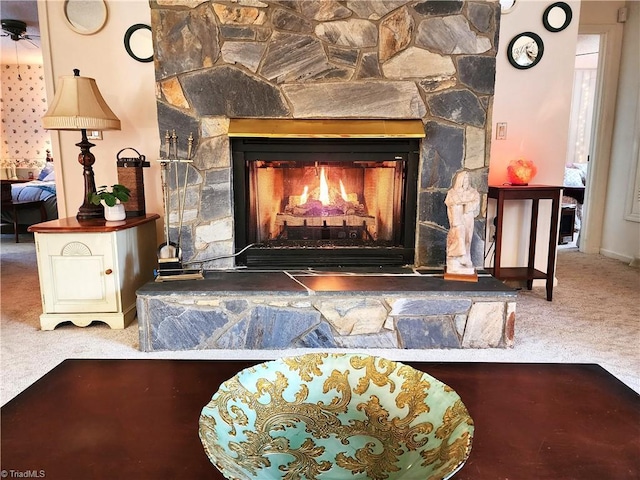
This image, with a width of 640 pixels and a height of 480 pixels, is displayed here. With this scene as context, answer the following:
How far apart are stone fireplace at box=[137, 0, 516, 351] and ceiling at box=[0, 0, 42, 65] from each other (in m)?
2.83

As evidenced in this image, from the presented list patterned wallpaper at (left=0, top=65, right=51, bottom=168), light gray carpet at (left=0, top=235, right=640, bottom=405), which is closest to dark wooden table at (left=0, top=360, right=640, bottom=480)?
light gray carpet at (left=0, top=235, right=640, bottom=405)

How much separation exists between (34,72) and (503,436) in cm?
889

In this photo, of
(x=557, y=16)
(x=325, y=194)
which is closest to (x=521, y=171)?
(x=557, y=16)

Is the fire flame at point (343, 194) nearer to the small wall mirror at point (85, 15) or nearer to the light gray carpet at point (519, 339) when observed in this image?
the light gray carpet at point (519, 339)

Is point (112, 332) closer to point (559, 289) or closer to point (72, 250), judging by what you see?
point (72, 250)

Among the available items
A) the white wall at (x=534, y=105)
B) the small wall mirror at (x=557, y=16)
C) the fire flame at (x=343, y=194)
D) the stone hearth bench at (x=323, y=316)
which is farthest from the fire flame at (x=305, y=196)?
the small wall mirror at (x=557, y=16)

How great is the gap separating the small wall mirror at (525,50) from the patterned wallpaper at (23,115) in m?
7.26

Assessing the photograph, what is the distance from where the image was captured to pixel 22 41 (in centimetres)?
564

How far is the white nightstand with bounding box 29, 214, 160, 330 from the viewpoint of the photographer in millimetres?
2371

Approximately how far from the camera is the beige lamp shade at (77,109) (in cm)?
241

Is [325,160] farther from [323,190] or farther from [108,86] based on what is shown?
[108,86]

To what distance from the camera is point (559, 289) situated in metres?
3.21

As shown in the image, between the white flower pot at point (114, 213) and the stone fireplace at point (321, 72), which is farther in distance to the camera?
the white flower pot at point (114, 213)

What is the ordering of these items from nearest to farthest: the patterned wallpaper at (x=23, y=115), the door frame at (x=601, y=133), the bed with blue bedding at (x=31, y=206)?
the door frame at (x=601, y=133)
the bed with blue bedding at (x=31, y=206)
the patterned wallpaper at (x=23, y=115)
